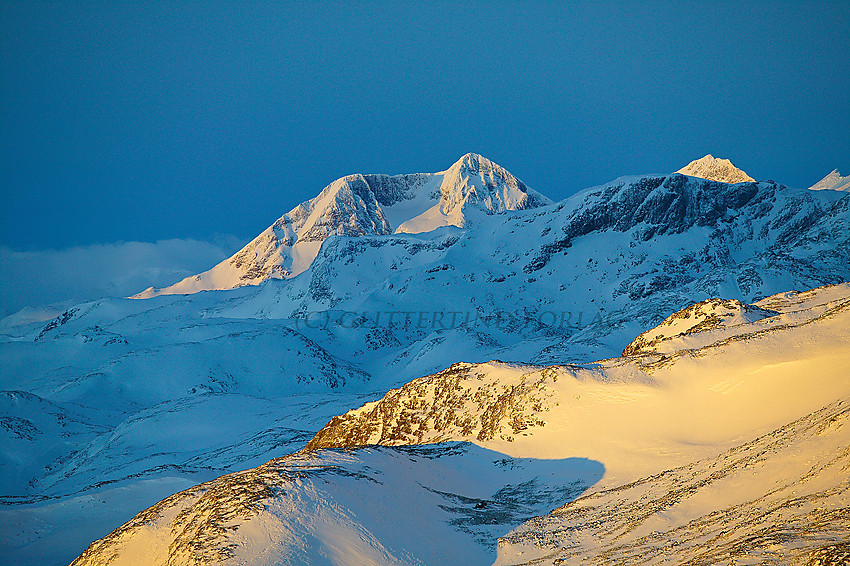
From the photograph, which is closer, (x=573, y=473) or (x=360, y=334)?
(x=573, y=473)

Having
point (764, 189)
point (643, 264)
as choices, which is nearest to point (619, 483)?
point (643, 264)

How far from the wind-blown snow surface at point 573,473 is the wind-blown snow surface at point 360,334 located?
6.95 metres

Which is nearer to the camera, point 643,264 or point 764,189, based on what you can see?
point 643,264

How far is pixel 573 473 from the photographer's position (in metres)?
24.3

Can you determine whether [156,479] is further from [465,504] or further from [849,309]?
[849,309]

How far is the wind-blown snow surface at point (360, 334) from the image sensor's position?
2596 inches

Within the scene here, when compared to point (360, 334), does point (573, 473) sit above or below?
below

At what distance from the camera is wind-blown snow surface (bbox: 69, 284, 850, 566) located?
16.3 m

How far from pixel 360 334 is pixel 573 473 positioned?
11372 cm

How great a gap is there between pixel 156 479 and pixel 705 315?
39964 mm

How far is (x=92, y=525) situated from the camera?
39.3 meters

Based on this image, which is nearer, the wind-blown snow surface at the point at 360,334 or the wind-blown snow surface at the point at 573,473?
the wind-blown snow surface at the point at 573,473

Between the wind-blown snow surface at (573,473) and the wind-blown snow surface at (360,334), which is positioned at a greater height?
the wind-blown snow surface at (360,334)

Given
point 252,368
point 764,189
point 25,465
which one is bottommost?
point 25,465
